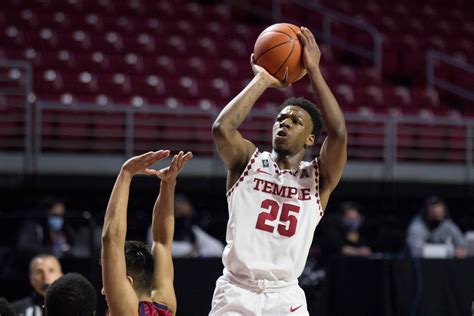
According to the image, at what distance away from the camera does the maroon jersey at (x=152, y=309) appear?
378cm

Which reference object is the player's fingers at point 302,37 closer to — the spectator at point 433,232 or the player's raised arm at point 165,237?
the player's raised arm at point 165,237

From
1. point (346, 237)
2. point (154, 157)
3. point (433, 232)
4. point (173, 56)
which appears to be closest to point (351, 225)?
point (346, 237)

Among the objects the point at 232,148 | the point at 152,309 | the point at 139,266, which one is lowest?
the point at 152,309

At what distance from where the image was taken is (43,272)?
6391 millimetres

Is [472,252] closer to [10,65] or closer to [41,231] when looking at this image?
[41,231]

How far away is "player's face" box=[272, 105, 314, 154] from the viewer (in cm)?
438

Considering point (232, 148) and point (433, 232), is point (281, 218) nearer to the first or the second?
point (232, 148)

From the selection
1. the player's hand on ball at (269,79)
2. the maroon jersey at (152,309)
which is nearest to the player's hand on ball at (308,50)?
the player's hand on ball at (269,79)

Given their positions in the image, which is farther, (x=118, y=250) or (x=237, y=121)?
(x=237, y=121)

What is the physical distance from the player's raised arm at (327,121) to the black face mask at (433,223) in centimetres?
561

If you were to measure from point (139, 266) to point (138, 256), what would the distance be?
1.8 inches

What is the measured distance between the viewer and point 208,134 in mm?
11531

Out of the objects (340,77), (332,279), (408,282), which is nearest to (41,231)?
(332,279)

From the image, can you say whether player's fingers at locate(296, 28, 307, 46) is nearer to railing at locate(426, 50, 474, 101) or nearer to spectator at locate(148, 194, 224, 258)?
spectator at locate(148, 194, 224, 258)
